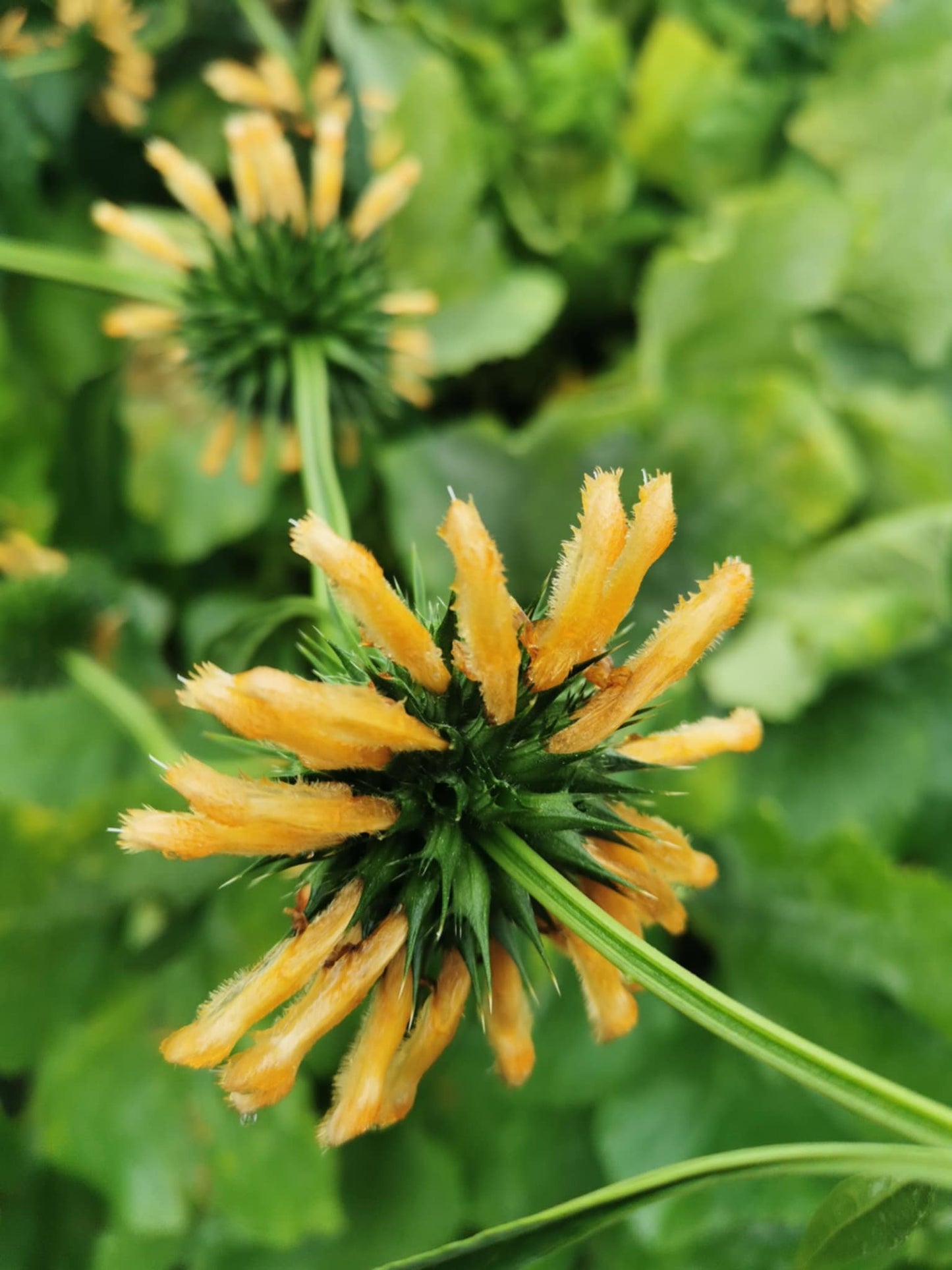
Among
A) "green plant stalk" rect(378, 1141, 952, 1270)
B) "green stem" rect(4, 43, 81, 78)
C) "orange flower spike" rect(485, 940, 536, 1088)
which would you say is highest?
"green stem" rect(4, 43, 81, 78)

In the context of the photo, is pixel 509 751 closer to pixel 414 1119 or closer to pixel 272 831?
pixel 272 831

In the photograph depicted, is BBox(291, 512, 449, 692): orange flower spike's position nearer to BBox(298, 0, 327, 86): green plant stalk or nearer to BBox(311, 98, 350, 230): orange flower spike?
BBox(311, 98, 350, 230): orange flower spike

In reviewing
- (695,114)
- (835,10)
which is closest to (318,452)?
(695,114)

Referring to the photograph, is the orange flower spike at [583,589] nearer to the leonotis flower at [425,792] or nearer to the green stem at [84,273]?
the leonotis flower at [425,792]

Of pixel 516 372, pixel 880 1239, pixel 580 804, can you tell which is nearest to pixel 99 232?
pixel 516 372

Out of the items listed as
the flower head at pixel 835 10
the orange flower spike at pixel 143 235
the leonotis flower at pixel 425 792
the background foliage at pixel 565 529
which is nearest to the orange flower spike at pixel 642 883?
the leonotis flower at pixel 425 792

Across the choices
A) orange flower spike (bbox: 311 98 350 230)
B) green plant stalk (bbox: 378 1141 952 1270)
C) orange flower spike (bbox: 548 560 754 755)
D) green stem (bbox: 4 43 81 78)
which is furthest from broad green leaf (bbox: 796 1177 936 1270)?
green stem (bbox: 4 43 81 78)
